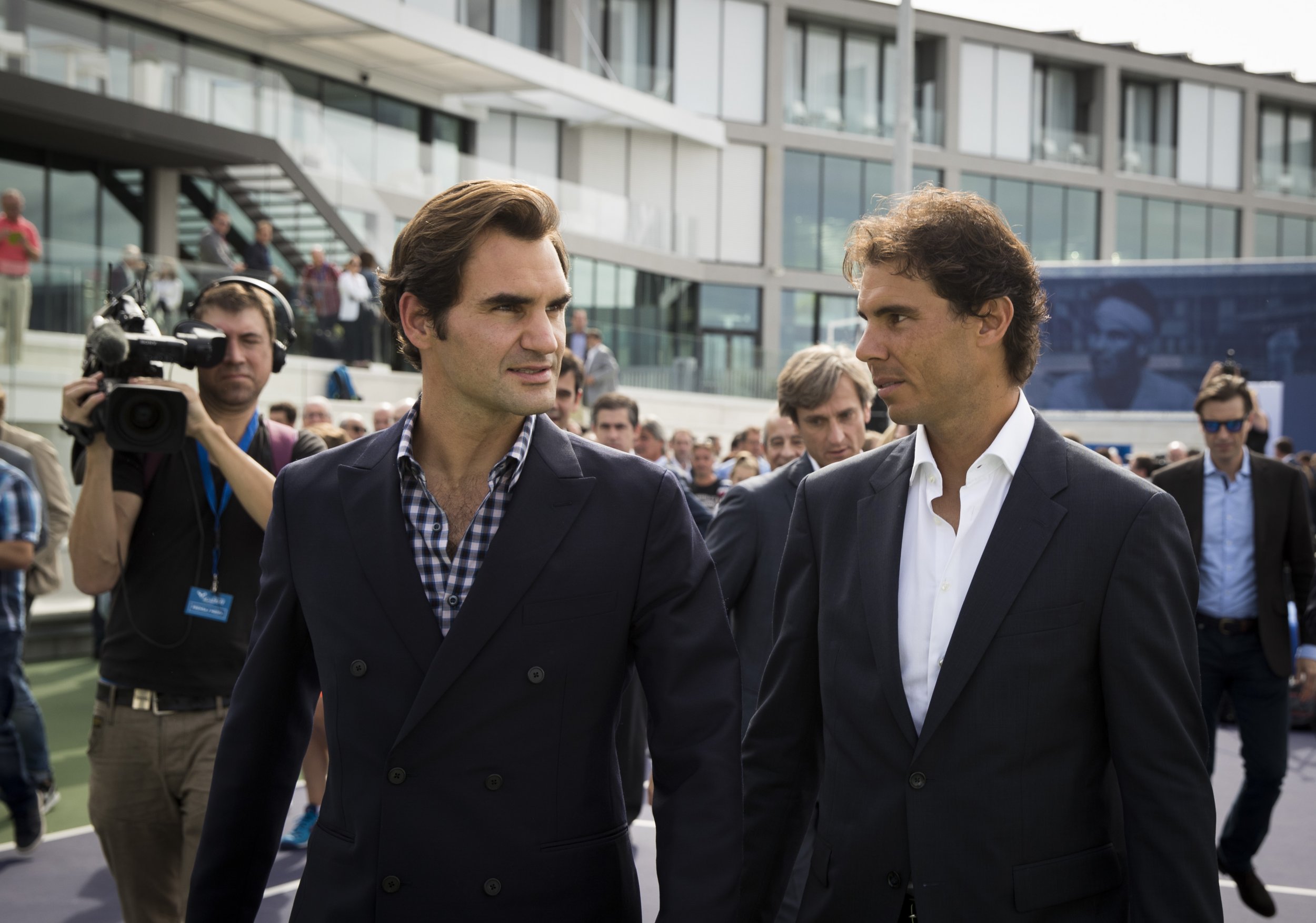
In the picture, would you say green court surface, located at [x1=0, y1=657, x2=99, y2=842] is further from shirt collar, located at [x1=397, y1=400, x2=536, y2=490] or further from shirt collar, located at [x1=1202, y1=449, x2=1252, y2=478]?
shirt collar, located at [x1=1202, y1=449, x2=1252, y2=478]

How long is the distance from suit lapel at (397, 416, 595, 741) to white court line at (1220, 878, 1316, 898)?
489cm

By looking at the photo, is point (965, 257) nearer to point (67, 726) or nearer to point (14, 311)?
point (67, 726)

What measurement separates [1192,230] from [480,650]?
4637 cm

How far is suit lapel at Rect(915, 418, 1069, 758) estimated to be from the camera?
7.71ft

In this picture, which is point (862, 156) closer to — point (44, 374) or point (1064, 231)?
point (1064, 231)

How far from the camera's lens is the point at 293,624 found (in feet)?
8.05

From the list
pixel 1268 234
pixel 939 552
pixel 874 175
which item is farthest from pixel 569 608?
pixel 1268 234

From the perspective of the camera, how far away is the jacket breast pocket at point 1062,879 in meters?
2.28

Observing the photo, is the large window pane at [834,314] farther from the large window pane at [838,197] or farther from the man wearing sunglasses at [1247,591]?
the man wearing sunglasses at [1247,591]

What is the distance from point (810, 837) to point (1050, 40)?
42485 millimetres

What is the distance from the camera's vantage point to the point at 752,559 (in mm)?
4414

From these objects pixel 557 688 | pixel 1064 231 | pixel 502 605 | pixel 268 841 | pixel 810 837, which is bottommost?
pixel 810 837

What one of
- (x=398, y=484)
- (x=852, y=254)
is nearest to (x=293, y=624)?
(x=398, y=484)

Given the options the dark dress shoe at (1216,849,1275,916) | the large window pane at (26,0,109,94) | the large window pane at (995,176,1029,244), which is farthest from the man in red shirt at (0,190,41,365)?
the large window pane at (995,176,1029,244)
